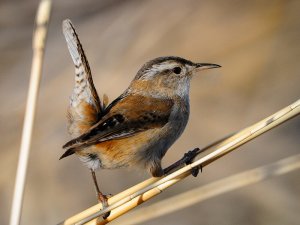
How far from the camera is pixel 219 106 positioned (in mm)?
4426

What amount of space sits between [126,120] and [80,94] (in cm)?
30

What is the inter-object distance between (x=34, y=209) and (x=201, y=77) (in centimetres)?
163

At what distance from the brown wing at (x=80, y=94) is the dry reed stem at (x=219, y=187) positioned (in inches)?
22.4

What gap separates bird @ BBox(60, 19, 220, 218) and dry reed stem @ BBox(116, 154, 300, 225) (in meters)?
0.18

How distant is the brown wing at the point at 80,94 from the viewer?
303cm

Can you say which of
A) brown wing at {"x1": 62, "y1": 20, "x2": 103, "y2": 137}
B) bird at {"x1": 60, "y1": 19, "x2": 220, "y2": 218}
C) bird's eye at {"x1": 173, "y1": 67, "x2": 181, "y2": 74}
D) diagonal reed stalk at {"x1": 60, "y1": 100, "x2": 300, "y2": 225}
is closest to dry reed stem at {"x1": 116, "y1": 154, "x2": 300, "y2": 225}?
bird at {"x1": 60, "y1": 19, "x2": 220, "y2": 218}

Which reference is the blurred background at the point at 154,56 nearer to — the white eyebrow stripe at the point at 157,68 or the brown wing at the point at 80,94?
the white eyebrow stripe at the point at 157,68

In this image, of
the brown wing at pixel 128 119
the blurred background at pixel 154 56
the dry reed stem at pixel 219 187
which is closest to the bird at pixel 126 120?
the brown wing at pixel 128 119

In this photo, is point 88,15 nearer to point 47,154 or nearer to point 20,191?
point 47,154

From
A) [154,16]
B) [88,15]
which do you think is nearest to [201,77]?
[154,16]

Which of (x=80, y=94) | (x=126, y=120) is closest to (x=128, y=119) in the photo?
(x=126, y=120)

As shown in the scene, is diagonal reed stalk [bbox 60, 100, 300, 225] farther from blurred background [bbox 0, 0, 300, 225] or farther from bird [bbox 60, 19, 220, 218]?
blurred background [bbox 0, 0, 300, 225]

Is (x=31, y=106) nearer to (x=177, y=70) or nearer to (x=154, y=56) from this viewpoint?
(x=177, y=70)

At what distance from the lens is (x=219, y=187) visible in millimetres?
3070
